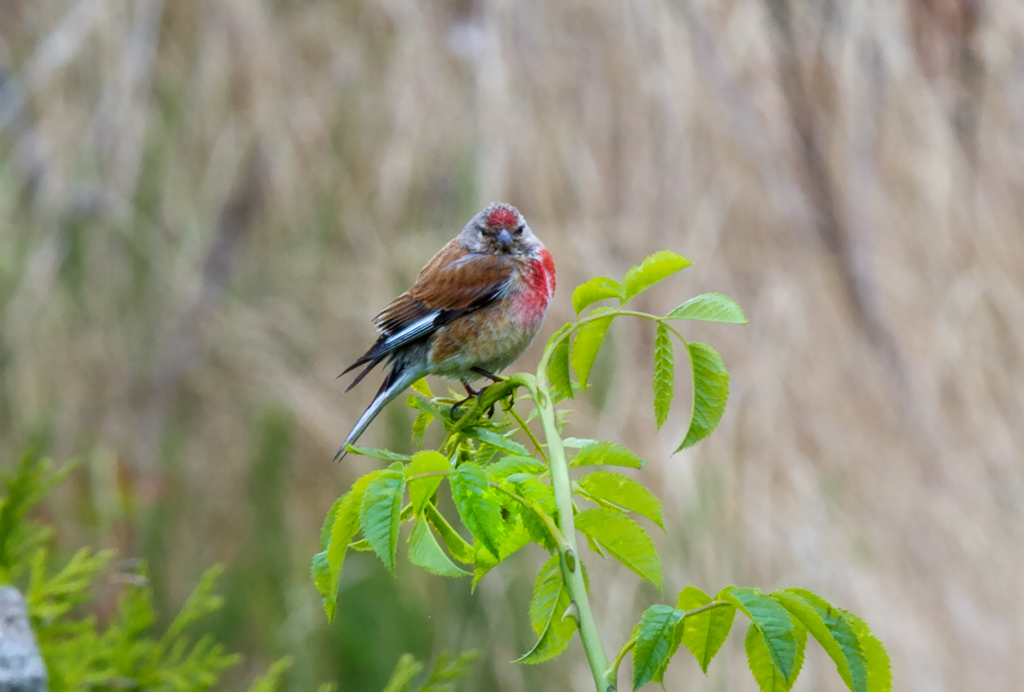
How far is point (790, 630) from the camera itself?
0.85 meters

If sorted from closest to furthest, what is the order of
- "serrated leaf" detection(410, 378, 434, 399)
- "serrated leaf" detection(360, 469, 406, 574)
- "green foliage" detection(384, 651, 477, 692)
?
"serrated leaf" detection(360, 469, 406, 574) → "serrated leaf" detection(410, 378, 434, 399) → "green foliage" detection(384, 651, 477, 692)

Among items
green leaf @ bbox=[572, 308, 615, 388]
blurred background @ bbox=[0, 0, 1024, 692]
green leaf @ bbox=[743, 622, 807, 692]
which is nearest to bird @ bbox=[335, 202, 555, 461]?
green leaf @ bbox=[572, 308, 615, 388]

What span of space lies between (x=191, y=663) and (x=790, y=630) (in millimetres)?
1605

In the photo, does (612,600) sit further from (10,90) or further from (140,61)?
(10,90)

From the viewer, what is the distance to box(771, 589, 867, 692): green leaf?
2.90 ft

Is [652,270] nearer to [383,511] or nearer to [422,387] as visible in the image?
[383,511]

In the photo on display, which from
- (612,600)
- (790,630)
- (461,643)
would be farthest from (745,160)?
(790,630)

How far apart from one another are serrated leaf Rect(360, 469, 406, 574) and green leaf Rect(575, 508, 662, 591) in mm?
164

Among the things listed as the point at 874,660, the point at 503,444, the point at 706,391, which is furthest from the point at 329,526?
the point at 874,660

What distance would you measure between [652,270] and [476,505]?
0.32 meters

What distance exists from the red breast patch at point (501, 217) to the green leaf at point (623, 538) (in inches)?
47.1

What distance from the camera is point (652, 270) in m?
1.05

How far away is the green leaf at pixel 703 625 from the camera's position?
0.94 meters

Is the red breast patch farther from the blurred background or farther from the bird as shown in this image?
the blurred background
